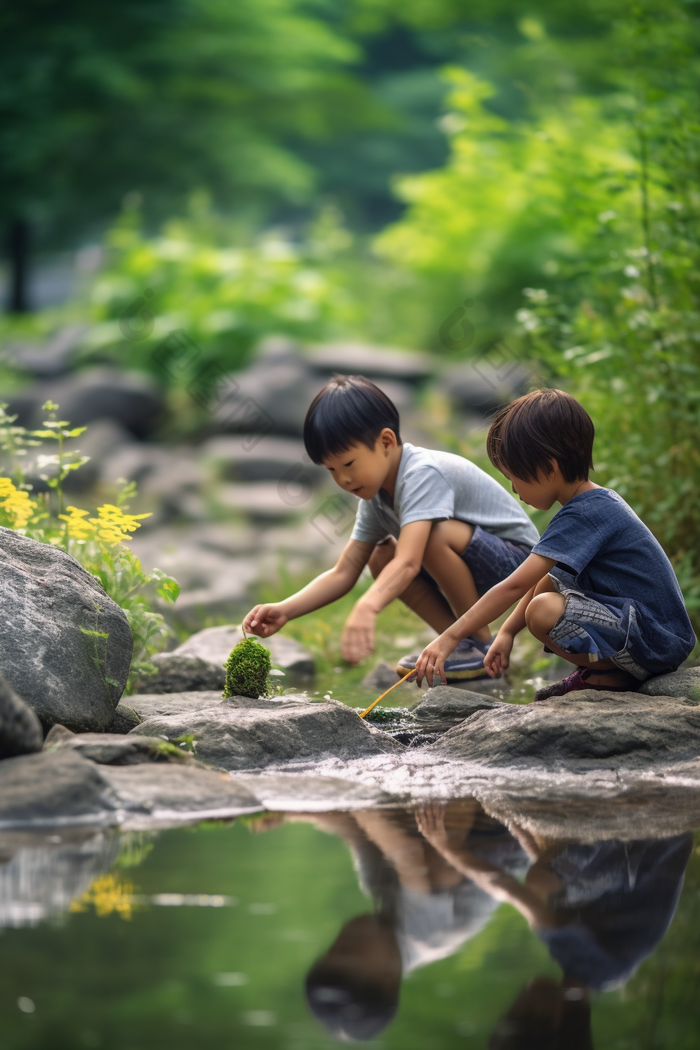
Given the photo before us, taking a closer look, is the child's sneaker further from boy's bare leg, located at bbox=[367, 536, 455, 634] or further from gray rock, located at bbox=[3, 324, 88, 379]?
gray rock, located at bbox=[3, 324, 88, 379]

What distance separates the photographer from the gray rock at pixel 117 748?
8.41 ft

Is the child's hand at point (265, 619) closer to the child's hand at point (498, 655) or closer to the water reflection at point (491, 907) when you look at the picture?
the child's hand at point (498, 655)

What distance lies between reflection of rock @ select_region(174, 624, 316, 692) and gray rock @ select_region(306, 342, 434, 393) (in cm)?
762

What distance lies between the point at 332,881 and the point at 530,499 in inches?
59.4

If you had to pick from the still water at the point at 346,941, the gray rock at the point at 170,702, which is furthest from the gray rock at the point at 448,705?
the still water at the point at 346,941

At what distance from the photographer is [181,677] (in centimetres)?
380

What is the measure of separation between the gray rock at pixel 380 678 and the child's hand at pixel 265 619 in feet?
2.59

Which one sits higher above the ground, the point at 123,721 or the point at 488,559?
the point at 488,559

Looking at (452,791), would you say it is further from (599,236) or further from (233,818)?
(599,236)

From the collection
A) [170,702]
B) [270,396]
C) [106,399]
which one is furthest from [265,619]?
[106,399]

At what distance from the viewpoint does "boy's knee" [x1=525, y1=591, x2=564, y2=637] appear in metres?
2.99

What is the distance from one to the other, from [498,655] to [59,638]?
1.22 metres

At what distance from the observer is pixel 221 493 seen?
10.5 metres

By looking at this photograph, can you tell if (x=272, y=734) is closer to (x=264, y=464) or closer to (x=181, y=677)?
(x=181, y=677)
